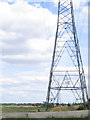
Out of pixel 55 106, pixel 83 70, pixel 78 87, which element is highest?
pixel 83 70

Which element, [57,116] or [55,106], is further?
[55,106]

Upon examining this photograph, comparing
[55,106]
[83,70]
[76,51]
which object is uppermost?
[76,51]

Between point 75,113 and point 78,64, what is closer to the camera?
point 75,113

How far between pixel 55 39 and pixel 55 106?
698 cm

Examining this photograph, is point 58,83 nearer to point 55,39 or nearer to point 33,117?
point 55,39

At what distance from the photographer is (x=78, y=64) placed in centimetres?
2731

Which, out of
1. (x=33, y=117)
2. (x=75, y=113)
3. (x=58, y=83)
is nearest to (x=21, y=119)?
(x=33, y=117)

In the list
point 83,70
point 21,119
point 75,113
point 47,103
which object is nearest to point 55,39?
point 83,70

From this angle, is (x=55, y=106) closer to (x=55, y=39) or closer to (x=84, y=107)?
(x=84, y=107)

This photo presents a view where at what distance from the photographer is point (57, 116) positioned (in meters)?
17.0

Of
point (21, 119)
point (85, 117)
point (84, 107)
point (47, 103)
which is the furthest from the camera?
point (47, 103)

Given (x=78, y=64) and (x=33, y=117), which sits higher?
(x=78, y=64)

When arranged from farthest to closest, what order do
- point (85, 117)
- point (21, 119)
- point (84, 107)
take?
1. point (84, 107)
2. point (85, 117)
3. point (21, 119)

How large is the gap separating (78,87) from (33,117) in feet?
38.5
